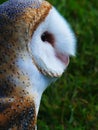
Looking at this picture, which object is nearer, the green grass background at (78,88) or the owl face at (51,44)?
the owl face at (51,44)

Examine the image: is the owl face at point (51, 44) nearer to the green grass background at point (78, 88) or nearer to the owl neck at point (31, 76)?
the owl neck at point (31, 76)

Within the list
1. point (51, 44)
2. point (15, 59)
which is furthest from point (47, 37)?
point (15, 59)

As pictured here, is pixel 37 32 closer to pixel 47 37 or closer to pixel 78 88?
pixel 47 37

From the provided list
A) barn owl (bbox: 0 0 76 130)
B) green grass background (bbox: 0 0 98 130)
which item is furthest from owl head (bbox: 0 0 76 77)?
green grass background (bbox: 0 0 98 130)

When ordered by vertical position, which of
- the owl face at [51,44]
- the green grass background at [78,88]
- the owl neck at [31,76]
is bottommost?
the green grass background at [78,88]

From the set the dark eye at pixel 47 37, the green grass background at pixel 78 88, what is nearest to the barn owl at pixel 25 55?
the dark eye at pixel 47 37

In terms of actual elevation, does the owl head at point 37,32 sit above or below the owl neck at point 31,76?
above

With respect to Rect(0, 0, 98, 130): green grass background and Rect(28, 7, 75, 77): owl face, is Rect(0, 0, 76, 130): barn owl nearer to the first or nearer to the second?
Rect(28, 7, 75, 77): owl face
